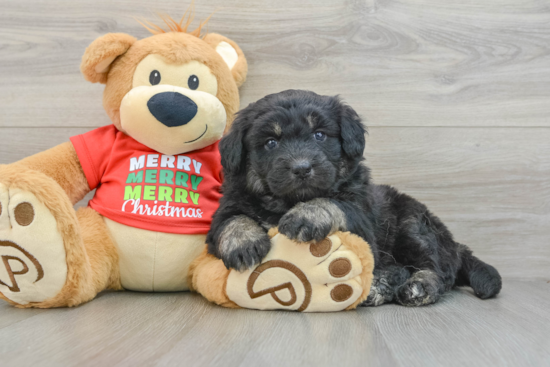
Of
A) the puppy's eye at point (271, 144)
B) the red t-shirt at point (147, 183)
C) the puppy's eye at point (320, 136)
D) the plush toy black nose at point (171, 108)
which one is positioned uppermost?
the plush toy black nose at point (171, 108)

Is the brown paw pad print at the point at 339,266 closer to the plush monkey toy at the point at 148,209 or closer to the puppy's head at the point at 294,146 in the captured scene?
the plush monkey toy at the point at 148,209

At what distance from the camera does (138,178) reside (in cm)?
215

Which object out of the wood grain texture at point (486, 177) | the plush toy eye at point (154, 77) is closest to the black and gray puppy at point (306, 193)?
the plush toy eye at point (154, 77)

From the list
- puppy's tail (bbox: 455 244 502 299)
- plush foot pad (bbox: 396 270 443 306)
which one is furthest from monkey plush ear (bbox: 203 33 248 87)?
puppy's tail (bbox: 455 244 502 299)

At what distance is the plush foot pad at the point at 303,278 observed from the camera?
1.70 m

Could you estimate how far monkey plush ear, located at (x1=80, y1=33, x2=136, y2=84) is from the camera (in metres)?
2.09

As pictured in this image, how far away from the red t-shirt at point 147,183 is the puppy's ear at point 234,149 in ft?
1.02

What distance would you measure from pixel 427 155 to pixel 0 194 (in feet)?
7.69

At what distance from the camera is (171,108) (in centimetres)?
202

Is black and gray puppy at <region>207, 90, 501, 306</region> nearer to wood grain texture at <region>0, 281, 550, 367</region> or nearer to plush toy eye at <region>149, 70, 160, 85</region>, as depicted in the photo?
wood grain texture at <region>0, 281, 550, 367</region>

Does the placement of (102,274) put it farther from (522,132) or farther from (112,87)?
(522,132)

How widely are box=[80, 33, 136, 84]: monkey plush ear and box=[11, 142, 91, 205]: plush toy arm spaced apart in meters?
0.39

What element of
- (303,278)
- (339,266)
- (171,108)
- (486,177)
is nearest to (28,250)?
(171,108)

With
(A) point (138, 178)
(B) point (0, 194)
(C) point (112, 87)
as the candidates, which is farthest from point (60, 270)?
(C) point (112, 87)
